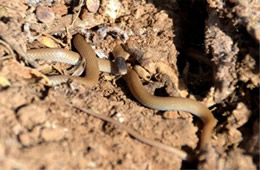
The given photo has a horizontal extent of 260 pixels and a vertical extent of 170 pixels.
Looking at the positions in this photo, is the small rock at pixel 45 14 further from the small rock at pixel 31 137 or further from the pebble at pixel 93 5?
the small rock at pixel 31 137

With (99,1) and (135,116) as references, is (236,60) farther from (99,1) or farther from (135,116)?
(99,1)

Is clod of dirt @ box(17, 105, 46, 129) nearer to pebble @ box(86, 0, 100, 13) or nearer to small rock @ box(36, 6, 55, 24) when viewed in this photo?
small rock @ box(36, 6, 55, 24)

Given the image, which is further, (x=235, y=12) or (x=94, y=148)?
(x=235, y=12)

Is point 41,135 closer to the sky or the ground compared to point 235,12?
closer to the ground

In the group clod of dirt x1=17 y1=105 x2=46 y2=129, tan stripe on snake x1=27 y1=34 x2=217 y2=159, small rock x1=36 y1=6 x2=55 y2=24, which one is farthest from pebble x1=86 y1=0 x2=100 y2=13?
clod of dirt x1=17 y1=105 x2=46 y2=129

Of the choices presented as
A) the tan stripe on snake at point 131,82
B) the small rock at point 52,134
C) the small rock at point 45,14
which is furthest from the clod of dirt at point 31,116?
the small rock at point 45,14

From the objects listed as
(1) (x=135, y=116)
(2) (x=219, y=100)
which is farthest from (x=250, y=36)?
(1) (x=135, y=116)

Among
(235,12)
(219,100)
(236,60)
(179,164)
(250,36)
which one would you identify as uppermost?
(235,12)
